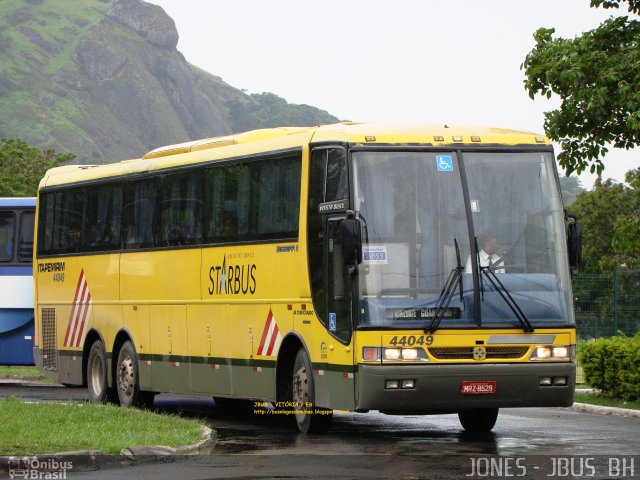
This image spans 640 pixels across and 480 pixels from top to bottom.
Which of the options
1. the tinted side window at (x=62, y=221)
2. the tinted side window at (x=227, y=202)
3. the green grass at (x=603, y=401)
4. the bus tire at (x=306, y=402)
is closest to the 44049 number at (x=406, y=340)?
the bus tire at (x=306, y=402)

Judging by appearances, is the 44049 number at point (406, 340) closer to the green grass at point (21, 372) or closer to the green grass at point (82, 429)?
the green grass at point (82, 429)

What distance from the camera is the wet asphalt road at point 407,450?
12.9 metres

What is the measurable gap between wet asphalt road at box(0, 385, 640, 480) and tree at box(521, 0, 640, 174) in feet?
13.6

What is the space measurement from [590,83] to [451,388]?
8.00 m

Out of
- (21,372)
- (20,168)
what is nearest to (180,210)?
(21,372)

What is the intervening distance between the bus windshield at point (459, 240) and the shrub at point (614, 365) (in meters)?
6.41

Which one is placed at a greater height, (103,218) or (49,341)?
(103,218)

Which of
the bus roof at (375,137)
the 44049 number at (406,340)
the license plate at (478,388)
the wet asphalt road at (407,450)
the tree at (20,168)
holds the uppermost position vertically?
the tree at (20,168)

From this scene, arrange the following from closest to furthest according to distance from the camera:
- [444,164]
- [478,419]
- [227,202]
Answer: [444,164]
[478,419]
[227,202]

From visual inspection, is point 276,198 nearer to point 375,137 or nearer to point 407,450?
point 375,137

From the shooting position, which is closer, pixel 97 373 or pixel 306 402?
pixel 306 402

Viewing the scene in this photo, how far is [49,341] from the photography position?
24.3 metres

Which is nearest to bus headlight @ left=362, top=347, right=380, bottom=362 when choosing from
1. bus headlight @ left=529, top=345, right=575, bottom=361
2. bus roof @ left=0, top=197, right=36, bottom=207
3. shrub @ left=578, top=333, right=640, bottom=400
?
bus headlight @ left=529, top=345, right=575, bottom=361

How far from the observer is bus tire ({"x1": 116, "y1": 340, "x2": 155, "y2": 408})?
21.3m
